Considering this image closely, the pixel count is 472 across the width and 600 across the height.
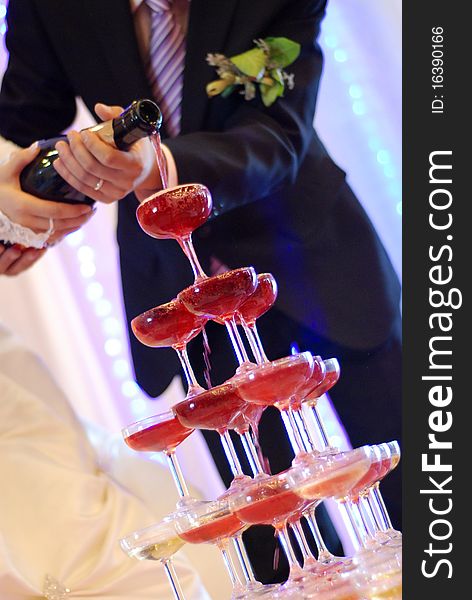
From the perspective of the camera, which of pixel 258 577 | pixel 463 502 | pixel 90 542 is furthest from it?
pixel 258 577

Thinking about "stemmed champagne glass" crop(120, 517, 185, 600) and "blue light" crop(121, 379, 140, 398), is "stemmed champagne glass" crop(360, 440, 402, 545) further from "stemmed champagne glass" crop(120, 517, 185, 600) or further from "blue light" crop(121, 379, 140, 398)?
"blue light" crop(121, 379, 140, 398)

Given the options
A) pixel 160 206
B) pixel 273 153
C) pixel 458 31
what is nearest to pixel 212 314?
pixel 160 206

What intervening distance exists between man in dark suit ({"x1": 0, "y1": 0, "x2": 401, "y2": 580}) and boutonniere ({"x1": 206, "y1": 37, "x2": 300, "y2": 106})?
2 cm

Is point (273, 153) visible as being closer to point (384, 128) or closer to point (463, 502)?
point (463, 502)

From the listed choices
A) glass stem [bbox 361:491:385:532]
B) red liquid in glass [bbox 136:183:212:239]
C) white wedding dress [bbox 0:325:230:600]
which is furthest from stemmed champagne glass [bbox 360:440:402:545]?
white wedding dress [bbox 0:325:230:600]

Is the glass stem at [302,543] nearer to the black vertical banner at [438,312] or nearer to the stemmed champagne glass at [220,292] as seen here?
the black vertical banner at [438,312]

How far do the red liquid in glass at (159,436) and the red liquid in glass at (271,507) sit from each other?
0.46ft

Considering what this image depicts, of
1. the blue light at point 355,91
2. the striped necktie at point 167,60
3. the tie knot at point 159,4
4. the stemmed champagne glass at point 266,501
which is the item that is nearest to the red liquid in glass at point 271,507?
the stemmed champagne glass at point 266,501

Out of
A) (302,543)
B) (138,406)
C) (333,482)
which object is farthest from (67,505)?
(138,406)

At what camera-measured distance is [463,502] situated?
2.86 ft

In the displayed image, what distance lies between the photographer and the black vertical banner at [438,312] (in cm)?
85

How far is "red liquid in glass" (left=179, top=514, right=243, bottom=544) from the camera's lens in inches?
34.6

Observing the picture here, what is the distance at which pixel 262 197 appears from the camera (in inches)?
62.5

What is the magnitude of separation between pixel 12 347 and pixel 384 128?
5.22 feet
